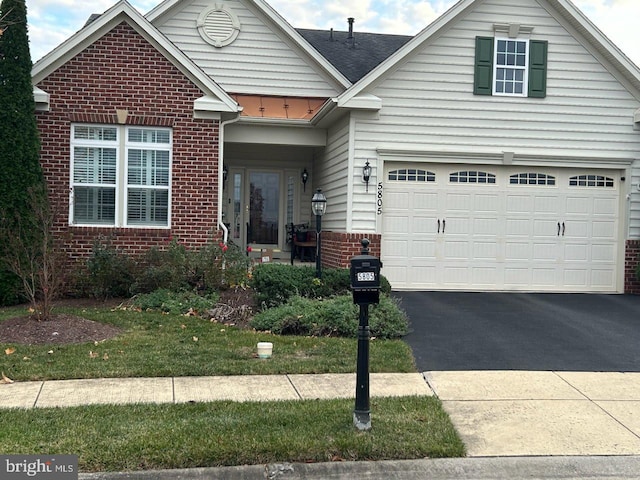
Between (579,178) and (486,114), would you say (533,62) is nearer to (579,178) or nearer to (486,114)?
(486,114)

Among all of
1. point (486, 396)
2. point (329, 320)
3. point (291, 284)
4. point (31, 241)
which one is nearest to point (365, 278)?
point (486, 396)

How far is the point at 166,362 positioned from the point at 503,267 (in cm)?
831

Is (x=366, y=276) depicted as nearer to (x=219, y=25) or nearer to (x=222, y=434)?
(x=222, y=434)

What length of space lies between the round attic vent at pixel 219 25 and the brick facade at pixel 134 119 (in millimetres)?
3473

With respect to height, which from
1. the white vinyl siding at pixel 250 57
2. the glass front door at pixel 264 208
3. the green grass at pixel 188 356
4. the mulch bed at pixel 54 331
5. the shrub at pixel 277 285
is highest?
the white vinyl siding at pixel 250 57

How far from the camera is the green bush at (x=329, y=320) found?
8750 millimetres

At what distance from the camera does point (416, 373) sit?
720 centimetres

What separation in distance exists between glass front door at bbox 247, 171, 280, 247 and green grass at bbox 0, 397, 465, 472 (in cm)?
1156

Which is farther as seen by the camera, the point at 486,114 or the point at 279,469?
the point at 486,114

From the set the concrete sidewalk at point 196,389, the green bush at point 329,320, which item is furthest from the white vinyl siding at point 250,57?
the concrete sidewalk at point 196,389

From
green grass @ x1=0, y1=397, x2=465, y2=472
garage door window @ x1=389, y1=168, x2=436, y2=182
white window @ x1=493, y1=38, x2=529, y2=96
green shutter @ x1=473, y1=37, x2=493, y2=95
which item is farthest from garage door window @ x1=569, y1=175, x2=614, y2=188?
green grass @ x1=0, y1=397, x2=465, y2=472

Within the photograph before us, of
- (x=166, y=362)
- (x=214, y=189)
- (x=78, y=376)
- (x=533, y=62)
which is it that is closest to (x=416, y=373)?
(x=166, y=362)

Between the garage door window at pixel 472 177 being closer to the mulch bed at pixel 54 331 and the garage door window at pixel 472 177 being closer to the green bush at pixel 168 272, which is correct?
the green bush at pixel 168 272

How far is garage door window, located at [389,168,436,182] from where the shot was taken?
13047 mm
